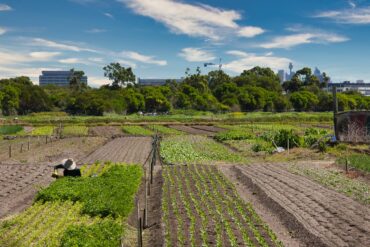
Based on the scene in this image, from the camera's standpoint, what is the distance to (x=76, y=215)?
48.7 ft

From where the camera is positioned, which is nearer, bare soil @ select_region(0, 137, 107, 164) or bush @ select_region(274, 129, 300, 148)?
bare soil @ select_region(0, 137, 107, 164)

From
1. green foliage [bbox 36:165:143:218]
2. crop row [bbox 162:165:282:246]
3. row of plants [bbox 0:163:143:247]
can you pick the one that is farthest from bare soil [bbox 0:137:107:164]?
crop row [bbox 162:165:282:246]

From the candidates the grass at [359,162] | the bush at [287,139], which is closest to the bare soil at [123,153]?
the bush at [287,139]

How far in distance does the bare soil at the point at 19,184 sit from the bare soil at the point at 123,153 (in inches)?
188

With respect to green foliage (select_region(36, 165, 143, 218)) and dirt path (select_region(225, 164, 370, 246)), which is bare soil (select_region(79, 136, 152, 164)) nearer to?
green foliage (select_region(36, 165, 143, 218))

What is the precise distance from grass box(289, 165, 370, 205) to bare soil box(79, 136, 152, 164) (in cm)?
1138

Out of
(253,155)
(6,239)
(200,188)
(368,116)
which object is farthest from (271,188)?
(368,116)

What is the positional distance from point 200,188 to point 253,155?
14993mm

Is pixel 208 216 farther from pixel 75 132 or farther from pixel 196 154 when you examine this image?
pixel 75 132

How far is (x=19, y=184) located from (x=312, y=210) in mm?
14236

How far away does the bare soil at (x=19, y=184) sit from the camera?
693 inches

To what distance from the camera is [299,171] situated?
2430cm

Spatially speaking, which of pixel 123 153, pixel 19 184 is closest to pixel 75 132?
pixel 123 153

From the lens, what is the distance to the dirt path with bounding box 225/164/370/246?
12758 mm
